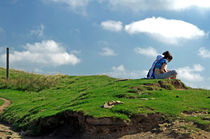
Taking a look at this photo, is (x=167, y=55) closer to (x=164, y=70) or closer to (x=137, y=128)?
(x=164, y=70)

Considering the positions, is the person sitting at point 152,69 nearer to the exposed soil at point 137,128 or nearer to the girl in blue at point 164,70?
the girl in blue at point 164,70

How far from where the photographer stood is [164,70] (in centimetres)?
1744

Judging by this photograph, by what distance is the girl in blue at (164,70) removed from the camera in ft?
55.7

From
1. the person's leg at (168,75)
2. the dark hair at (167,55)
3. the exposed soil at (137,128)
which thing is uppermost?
the dark hair at (167,55)

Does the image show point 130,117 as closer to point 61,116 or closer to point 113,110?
point 113,110

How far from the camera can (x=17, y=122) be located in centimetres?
1695

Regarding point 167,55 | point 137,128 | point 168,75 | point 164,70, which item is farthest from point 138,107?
point 167,55

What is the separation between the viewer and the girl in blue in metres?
17.0

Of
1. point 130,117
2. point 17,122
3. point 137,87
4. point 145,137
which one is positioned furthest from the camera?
point 17,122

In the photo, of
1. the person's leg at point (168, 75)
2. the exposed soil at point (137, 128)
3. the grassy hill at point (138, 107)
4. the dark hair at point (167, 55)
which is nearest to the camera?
the exposed soil at point (137, 128)

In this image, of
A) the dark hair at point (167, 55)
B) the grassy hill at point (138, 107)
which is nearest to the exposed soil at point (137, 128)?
the grassy hill at point (138, 107)

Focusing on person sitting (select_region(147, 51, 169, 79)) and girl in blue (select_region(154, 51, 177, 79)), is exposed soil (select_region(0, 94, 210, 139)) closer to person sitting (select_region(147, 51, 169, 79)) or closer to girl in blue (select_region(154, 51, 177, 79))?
girl in blue (select_region(154, 51, 177, 79))

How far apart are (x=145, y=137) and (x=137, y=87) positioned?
17.9 feet

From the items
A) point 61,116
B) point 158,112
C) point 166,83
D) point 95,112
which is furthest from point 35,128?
point 166,83
